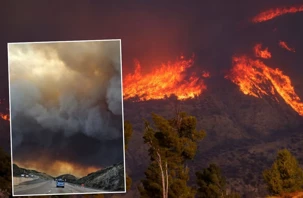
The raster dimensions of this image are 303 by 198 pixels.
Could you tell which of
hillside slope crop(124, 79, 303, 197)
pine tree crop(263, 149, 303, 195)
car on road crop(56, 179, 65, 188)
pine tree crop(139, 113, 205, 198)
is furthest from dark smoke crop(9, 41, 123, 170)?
hillside slope crop(124, 79, 303, 197)

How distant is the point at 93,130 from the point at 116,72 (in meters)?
1.18

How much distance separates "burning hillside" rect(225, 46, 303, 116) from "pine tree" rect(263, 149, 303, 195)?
33.1 ft

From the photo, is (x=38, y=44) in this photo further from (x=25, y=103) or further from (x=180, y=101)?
(x=180, y=101)

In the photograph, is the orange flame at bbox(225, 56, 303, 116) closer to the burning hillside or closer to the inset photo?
the burning hillside

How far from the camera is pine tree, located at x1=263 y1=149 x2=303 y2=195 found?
72.3ft

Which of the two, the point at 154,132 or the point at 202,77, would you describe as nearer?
the point at 154,132

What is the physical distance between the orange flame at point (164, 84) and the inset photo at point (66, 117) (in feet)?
59.2

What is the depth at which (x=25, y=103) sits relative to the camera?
1165 cm

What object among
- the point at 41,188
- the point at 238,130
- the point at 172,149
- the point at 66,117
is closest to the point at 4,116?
the point at 172,149

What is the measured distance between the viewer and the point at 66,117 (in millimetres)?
11766

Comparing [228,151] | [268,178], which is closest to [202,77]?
[228,151]

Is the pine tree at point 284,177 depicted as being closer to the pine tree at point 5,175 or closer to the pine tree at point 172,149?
the pine tree at point 172,149

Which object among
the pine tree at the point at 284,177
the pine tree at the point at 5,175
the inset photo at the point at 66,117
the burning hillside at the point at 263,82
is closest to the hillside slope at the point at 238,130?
the burning hillside at the point at 263,82

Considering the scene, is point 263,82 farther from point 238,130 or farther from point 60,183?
point 60,183
